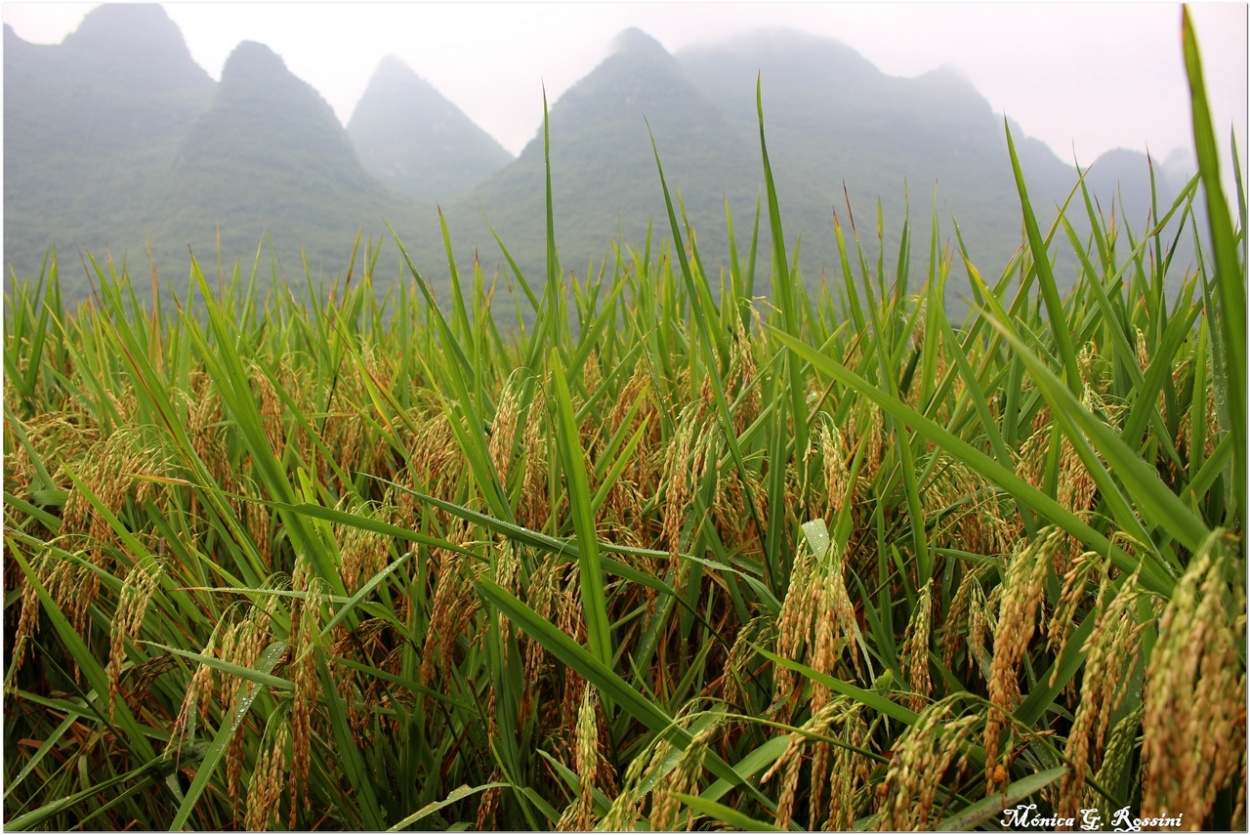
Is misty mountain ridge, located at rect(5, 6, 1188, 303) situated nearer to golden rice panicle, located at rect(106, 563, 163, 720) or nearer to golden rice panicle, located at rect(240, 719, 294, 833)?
golden rice panicle, located at rect(106, 563, 163, 720)

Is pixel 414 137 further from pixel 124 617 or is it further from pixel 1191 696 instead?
pixel 1191 696

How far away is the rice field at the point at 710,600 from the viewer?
0.69 m

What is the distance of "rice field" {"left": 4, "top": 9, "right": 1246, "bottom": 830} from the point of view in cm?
69

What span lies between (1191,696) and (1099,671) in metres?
0.15

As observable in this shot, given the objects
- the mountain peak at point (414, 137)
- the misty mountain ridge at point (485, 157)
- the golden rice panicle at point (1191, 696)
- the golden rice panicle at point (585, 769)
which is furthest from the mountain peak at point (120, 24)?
the golden rice panicle at point (1191, 696)

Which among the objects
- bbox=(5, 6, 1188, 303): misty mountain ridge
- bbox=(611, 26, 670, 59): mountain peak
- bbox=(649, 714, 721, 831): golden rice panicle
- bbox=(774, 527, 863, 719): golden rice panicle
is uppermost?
bbox=(611, 26, 670, 59): mountain peak

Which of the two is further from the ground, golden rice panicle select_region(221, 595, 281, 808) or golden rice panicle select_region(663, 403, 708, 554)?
golden rice panicle select_region(663, 403, 708, 554)

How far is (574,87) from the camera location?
271 ft

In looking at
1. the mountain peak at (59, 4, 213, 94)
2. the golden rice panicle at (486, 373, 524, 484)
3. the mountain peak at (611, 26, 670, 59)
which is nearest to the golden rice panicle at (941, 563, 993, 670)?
the golden rice panicle at (486, 373, 524, 484)

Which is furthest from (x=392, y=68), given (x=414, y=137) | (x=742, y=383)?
(x=742, y=383)

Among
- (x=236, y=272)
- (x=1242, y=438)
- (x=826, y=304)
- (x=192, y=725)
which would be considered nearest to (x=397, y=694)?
(x=192, y=725)

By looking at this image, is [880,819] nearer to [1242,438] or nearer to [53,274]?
[1242,438]

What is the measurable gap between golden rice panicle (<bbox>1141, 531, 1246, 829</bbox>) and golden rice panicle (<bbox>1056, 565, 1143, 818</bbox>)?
0.05 meters

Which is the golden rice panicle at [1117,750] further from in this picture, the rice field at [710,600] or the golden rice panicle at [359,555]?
the golden rice panicle at [359,555]
